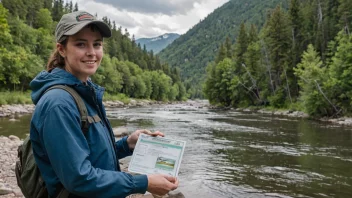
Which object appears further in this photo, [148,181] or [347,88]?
[347,88]

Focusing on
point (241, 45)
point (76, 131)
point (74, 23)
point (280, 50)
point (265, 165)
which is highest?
point (241, 45)

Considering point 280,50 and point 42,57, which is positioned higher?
point 280,50

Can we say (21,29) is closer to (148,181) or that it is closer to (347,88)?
(347,88)

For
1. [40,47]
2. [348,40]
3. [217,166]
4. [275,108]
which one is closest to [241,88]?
[275,108]

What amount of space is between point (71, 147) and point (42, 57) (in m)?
57.1

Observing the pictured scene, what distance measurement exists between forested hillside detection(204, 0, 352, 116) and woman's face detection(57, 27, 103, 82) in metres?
32.5

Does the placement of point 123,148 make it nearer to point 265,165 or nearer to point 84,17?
point 84,17

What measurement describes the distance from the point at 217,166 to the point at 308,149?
5.48m

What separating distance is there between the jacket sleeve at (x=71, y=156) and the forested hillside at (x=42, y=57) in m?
1.11

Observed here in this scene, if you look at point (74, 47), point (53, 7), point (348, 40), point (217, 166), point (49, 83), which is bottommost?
point (217, 166)

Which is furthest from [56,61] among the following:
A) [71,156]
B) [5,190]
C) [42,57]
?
[42,57]

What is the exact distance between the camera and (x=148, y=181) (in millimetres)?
2207

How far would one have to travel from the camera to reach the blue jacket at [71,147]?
1896 millimetres

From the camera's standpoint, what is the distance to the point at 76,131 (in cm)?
196
